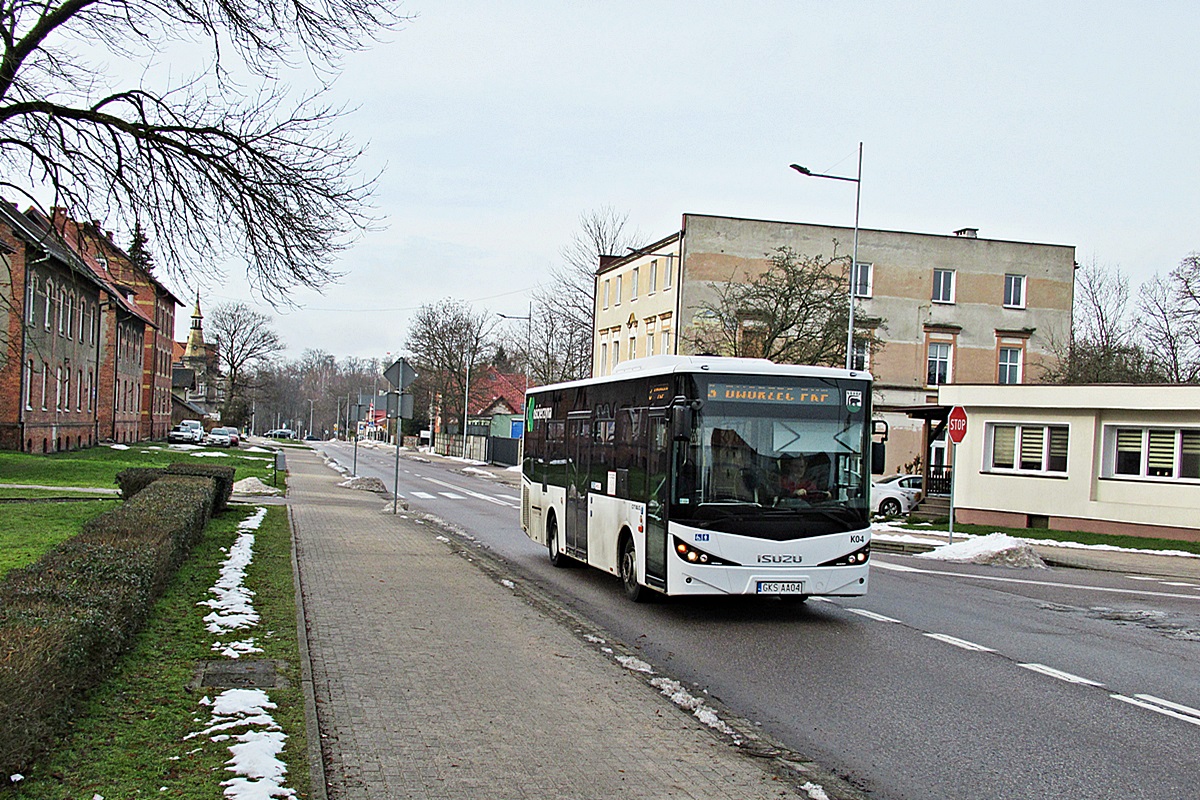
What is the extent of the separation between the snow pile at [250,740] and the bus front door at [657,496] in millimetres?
5684

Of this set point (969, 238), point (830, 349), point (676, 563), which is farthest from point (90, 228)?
point (969, 238)

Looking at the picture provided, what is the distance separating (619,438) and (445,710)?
6.97 metres

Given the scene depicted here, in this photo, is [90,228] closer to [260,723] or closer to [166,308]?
[260,723]

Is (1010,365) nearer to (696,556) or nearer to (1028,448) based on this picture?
(1028,448)

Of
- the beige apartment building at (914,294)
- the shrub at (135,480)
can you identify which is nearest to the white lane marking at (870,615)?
the shrub at (135,480)

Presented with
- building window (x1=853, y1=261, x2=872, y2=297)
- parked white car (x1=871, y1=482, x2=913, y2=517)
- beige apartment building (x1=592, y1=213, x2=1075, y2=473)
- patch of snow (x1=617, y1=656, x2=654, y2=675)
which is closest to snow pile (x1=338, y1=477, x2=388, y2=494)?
beige apartment building (x1=592, y1=213, x2=1075, y2=473)

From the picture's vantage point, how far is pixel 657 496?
12344 millimetres

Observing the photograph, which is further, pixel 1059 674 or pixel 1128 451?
pixel 1128 451

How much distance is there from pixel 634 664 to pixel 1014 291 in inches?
1890

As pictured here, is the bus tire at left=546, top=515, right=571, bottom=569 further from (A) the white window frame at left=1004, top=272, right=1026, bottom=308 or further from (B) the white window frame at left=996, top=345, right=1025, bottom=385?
(A) the white window frame at left=1004, top=272, right=1026, bottom=308

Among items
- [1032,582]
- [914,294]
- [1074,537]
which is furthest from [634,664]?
[914,294]

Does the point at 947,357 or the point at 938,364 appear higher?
the point at 947,357

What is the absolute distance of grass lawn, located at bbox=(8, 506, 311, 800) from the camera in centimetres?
516

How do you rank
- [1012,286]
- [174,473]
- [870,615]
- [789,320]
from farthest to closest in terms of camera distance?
1. [1012,286]
2. [789,320]
3. [174,473]
4. [870,615]
